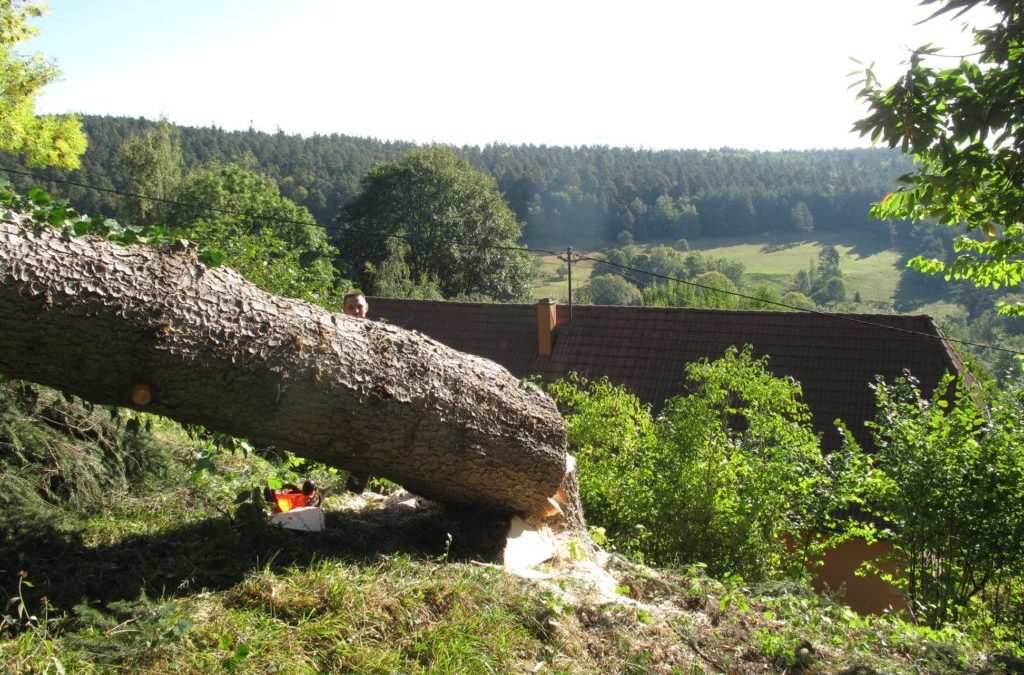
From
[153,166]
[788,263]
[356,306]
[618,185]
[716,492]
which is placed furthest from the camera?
[618,185]

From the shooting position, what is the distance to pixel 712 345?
1678 centimetres

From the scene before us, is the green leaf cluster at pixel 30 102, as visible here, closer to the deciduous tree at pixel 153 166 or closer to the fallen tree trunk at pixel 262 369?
the fallen tree trunk at pixel 262 369

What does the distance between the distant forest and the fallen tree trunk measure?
64.5 m

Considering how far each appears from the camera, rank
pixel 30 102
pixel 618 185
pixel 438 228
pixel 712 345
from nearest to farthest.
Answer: pixel 30 102 < pixel 712 345 < pixel 438 228 < pixel 618 185

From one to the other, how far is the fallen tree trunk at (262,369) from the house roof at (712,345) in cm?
1114

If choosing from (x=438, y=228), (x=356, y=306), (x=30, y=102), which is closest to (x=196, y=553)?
(x=356, y=306)

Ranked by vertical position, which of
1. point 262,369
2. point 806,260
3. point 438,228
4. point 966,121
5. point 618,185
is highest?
point 618,185

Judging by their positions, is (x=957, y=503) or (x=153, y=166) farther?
(x=153, y=166)

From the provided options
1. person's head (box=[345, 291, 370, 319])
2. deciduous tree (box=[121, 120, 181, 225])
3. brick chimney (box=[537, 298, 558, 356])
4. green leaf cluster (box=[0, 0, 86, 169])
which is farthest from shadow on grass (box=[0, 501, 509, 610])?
deciduous tree (box=[121, 120, 181, 225])

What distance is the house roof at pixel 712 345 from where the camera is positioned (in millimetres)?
15180

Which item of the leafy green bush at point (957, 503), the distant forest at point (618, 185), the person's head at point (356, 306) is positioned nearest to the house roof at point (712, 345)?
the leafy green bush at point (957, 503)

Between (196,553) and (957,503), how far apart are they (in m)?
5.52

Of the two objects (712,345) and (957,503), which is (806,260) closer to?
(712,345)

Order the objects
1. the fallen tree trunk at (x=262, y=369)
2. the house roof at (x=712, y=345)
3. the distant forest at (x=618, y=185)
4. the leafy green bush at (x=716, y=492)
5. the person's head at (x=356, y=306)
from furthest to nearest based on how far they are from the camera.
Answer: the distant forest at (x=618, y=185) → the house roof at (x=712, y=345) → the person's head at (x=356, y=306) → the leafy green bush at (x=716, y=492) → the fallen tree trunk at (x=262, y=369)
